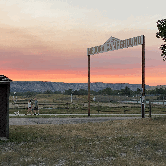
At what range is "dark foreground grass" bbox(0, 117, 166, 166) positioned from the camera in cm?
819

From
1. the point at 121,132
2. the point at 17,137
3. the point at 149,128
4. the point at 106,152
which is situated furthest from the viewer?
the point at 149,128

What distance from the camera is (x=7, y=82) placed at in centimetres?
1117

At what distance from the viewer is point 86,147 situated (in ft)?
32.8

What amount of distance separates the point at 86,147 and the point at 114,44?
14437 mm

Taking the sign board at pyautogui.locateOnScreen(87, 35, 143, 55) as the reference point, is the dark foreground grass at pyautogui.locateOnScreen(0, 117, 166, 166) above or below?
below

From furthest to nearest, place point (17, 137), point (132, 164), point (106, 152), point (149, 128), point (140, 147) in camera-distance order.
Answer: point (149, 128) → point (17, 137) → point (140, 147) → point (106, 152) → point (132, 164)

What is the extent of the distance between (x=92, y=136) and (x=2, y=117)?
433cm

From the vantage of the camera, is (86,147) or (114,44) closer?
(86,147)

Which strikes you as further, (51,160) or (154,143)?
(154,143)

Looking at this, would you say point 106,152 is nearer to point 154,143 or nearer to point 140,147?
point 140,147

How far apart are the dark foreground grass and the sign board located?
29.0 ft

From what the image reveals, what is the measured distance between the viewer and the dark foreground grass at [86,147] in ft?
26.9

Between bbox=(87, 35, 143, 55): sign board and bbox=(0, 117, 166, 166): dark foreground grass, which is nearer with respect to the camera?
bbox=(0, 117, 166, 166): dark foreground grass

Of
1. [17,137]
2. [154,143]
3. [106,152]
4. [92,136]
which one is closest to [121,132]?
[92,136]
